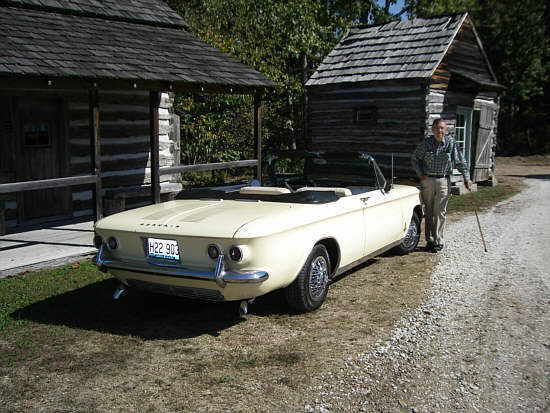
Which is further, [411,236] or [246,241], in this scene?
[411,236]

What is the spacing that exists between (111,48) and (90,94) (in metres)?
1.50

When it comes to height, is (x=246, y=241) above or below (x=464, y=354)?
above

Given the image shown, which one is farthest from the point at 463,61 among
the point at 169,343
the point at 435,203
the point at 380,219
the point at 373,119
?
the point at 169,343

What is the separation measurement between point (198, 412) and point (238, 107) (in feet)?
50.5

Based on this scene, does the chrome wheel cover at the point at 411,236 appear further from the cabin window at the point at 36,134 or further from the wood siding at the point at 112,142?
the cabin window at the point at 36,134

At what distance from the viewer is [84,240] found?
26.7 ft

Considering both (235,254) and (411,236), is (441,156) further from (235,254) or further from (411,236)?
(235,254)

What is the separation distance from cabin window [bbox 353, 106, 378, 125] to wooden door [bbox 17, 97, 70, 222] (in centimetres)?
863

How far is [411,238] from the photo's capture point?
774cm

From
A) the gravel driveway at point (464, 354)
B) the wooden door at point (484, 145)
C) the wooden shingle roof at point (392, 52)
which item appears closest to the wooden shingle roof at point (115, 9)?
the wooden shingle roof at point (392, 52)

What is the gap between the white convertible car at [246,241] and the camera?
174 inches

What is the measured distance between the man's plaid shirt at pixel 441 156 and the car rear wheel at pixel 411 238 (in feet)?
2.38

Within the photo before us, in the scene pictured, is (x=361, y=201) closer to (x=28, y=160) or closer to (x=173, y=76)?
(x=173, y=76)

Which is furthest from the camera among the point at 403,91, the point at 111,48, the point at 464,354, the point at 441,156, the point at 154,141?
the point at 403,91
